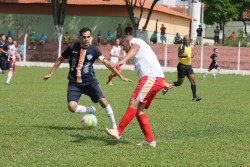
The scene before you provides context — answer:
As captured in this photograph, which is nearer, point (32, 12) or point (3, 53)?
point (3, 53)

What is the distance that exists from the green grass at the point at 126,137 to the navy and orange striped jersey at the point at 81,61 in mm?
942

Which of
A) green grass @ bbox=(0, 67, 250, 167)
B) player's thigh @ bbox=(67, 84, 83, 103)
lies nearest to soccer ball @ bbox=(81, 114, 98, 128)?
green grass @ bbox=(0, 67, 250, 167)

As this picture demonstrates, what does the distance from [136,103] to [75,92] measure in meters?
1.87

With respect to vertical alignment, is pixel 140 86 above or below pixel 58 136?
above

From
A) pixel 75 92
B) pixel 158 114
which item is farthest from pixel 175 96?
pixel 75 92

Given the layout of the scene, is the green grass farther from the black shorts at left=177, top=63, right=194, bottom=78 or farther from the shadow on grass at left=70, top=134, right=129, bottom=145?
the black shorts at left=177, top=63, right=194, bottom=78

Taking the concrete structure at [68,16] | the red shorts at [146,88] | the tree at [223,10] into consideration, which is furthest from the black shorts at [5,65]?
the tree at [223,10]

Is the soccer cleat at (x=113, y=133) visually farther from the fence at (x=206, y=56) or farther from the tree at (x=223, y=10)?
the tree at (x=223, y=10)

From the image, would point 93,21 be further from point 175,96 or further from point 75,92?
point 75,92

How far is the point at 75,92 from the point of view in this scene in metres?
11.3

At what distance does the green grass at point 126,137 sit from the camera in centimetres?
849

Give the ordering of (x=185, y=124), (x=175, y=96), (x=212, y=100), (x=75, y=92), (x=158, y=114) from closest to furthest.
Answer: (x=75, y=92) → (x=185, y=124) → (x=158, y=114) → (x=212, y=100) → (x=175, y=96)

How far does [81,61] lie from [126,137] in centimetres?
152

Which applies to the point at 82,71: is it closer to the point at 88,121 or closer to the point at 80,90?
the point at 80,90
